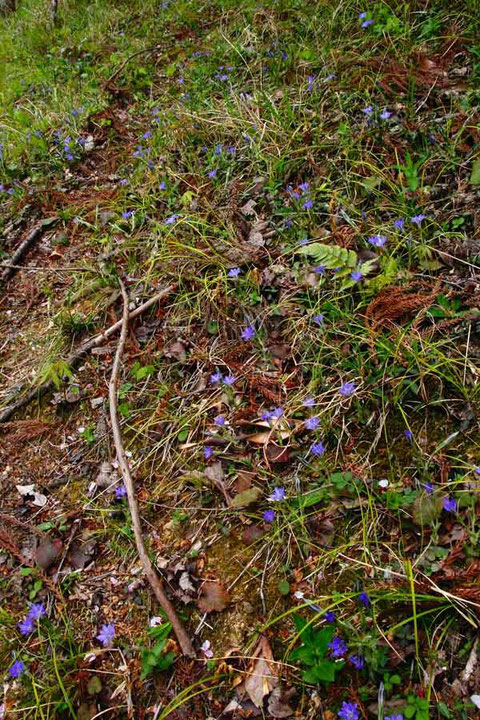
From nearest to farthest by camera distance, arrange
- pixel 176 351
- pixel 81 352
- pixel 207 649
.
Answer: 1. pixel 207 649
2. pixel 176 351
3. pixel 81 352

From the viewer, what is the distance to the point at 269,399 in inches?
89.0

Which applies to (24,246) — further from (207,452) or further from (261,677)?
(261,677)

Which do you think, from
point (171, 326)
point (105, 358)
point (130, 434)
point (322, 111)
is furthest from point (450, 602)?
point (322, 111)

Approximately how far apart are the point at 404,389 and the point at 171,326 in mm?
1342

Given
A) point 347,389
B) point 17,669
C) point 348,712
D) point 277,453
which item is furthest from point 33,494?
point 348,712

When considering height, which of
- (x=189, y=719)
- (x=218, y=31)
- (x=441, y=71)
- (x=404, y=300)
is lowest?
(x=189, y=719)

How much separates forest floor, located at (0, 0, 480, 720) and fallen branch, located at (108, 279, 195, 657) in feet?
0.17

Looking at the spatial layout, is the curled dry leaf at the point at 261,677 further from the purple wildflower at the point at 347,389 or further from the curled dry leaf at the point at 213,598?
the purple wildflower at the point at 347,389

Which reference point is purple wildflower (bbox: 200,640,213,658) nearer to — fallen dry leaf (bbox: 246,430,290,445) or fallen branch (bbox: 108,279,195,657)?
fallen branch (bbox: 108,279,195,657)

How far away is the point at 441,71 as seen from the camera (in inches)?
A: 123

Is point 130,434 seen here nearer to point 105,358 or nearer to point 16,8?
point 105,358

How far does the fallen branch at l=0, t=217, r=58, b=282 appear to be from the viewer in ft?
12.3

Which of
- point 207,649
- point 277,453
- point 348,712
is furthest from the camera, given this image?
point 277,453

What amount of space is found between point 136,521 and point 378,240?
5.56ft
